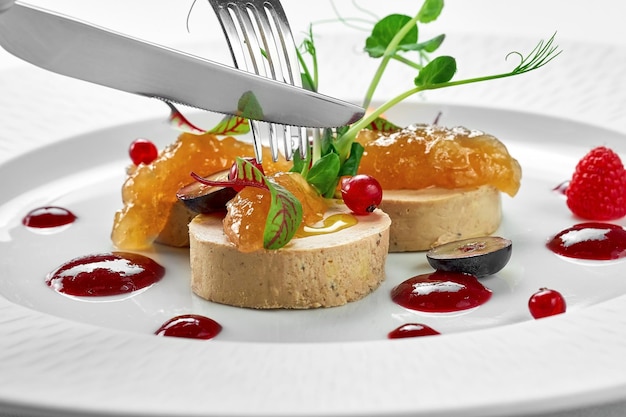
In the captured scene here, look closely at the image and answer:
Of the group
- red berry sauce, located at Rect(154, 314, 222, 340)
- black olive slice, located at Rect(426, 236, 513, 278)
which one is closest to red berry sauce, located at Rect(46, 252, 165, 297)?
red berry sauce, located at Rect(154, 314, 222, 340)

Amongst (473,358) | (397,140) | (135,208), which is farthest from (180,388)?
(397,140)

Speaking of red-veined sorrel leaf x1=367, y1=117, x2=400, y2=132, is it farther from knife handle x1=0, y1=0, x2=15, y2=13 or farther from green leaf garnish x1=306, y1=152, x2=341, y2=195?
knife handle x1=0, y1=0, x2=15, y2=13

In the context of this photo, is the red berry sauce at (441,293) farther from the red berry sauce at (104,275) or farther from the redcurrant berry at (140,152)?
the redcurrant berry at (140,152)

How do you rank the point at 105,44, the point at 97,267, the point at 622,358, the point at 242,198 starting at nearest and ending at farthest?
the point at 622,358, the point at 105,44, the point at 242,198, the point at 97,267

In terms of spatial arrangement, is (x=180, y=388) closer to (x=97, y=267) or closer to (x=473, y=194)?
(x=97, y=267)

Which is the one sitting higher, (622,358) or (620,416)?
(622,358)

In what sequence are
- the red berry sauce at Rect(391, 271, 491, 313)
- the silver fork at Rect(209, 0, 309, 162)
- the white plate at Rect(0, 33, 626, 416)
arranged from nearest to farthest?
the white plate at Rect(0, 33, 626, 416)
the red berry sauce at Rect(391, 271, 491, 313)
the silver fork at Rect(209, 0, 309, 162)

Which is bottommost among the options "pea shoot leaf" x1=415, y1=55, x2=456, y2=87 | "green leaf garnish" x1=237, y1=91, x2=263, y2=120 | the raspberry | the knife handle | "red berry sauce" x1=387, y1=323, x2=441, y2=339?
"red berry sauce" x1=387, y1=323, x2=441, y2=339
